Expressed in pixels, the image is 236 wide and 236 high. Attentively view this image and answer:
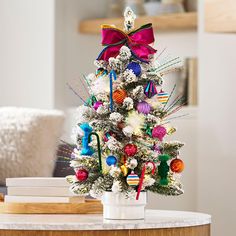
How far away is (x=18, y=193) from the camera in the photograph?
2.32 metres

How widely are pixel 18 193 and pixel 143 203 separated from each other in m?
0.42

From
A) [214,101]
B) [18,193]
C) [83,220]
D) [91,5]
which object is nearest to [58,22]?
[91,5]

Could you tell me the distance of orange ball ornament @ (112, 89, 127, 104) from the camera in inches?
82.5

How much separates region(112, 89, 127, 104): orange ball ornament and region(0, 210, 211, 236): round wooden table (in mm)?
306

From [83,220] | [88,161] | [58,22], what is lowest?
[83,220]

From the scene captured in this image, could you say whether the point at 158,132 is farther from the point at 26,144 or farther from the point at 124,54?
the point at 26,144

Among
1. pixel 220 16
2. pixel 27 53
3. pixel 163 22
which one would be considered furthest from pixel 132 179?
pixel 27 53

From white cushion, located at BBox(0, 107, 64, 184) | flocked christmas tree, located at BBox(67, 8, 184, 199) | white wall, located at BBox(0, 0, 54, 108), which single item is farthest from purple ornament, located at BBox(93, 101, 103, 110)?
white wall, located at BBox(0, 0, 54, 108)

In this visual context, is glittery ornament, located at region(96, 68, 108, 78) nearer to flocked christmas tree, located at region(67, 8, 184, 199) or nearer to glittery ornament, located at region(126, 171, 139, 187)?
flocked christmas tree, located at region(67, 8, 184, 199)

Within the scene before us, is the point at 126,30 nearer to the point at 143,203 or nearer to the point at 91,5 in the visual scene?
the point at 143,203

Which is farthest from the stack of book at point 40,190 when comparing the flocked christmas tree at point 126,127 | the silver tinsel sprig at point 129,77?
the silver tinsel sprig at point 129,77

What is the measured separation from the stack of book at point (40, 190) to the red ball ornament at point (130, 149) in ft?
0.95

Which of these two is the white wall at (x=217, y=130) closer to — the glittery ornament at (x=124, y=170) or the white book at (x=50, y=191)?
the white book at (x=50, y=191)

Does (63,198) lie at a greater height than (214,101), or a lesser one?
lesser
